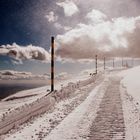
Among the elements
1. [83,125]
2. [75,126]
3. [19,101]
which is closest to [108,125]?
[83,125]

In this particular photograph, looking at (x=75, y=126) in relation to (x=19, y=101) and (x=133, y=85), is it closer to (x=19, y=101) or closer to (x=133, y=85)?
(x=19, y=101)

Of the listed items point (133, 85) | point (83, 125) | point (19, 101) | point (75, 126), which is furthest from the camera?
point (133, 85)


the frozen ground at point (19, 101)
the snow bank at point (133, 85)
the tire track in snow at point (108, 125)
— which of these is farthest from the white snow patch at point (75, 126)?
the snow bank at point (133, 85)

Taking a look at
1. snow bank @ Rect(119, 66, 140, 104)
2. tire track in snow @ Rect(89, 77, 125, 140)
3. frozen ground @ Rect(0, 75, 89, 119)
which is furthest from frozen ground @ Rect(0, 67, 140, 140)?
snow bank @ Rect(119, 66, 140, 104)

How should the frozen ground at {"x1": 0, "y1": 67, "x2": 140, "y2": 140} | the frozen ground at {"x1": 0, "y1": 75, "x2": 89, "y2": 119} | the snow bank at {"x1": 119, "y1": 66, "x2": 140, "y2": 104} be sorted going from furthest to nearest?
the snow bank at {"x1": 119, "y1": 66, "x2": 140, "y2": 104}
the frozen ground at {"x1": 0, "y1": 75, "x2": 89, "y2": 119}
the frozen ground at {"x1": 0, "y1": 67, "x2": 140, "y2": 140}

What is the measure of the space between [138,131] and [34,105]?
614 cm

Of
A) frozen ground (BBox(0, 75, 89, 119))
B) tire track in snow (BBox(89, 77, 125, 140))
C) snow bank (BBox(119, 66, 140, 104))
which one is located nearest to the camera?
tire track in snow (BBox(89, 77, 125, 140))

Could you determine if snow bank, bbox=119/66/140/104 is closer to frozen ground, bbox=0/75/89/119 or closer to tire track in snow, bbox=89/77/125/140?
tire track in snow, bbox=89/77/125/140

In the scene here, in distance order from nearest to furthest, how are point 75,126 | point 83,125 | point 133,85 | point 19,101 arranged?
point 75,126
point 83,125
point 19,101
point 133,85

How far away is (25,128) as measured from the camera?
512 inches

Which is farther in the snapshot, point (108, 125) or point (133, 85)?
point (133, 85)

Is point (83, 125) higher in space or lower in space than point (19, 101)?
higher

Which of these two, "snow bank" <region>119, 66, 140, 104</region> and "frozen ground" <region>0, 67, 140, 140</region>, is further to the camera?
"snow bank" <region>119, 66, 140, 104</region>

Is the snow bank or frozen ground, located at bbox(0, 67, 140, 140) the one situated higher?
the snow bank
